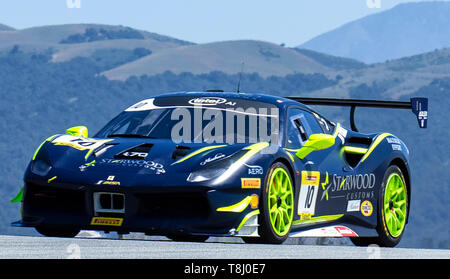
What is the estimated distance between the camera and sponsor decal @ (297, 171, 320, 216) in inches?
320

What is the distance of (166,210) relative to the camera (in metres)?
7.21

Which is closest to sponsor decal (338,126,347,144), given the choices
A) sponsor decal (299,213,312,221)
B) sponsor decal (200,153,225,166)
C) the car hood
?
sponsor decal (299,213,312,221)

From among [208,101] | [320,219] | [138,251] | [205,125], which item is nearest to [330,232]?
[320,219]

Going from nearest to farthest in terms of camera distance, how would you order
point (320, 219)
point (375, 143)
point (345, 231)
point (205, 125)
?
point (205, 125), point (320, 219), point (345, 231), point (375, 143)

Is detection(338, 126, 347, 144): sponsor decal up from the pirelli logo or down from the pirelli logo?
up

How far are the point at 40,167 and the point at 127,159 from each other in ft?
2.42

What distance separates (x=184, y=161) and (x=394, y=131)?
150 metres

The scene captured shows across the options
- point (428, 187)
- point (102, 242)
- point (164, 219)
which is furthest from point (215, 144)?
point (428, 187)

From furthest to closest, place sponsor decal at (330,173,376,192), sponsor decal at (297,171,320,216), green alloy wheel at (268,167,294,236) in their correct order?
1. sponsor decal at (330,173,376,192)
2. sponsor decal at (297,171,320,216)
3. green alloy wheel at (268,167,294,236)

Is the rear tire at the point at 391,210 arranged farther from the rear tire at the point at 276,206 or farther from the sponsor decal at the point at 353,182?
the rear tire at the point at 276,206

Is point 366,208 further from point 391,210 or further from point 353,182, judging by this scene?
point 391,210

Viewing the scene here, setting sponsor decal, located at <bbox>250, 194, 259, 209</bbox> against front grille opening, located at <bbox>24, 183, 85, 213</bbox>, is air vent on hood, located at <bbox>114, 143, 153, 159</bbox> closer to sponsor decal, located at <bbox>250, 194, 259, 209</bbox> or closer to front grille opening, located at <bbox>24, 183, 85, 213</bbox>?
front grille opening, located at <bbox>24, 183, 85, 213</bbox>

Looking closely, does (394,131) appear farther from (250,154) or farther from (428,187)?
(250,154)

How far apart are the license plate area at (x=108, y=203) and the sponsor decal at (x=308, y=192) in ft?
5.50
